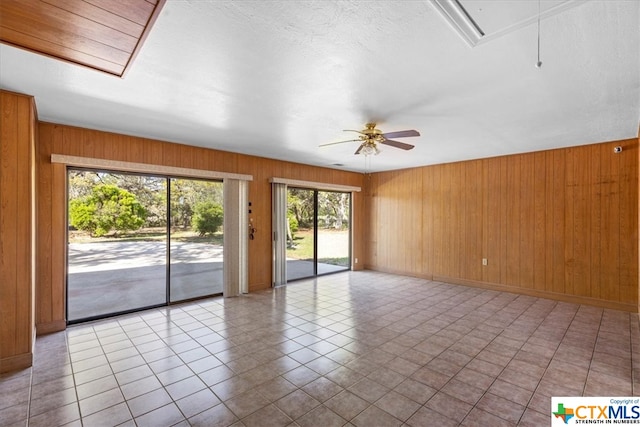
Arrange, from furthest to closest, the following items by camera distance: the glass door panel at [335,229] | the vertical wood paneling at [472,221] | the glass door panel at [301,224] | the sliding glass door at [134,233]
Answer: the glass door panel at [335,229]
the glass door panel at [301,224]
the vertical wood paneling at [472,221]
the sliding glass door at [134,233]

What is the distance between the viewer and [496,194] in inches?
224

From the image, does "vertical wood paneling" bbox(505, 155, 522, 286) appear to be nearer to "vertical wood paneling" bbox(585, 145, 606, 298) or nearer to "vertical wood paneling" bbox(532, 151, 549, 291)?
"vertical wood paneling" bbox(532, 151, 549, 291)

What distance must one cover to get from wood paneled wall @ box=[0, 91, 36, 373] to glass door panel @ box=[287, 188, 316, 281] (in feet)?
14.1

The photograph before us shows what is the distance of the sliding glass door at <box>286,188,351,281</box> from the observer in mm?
6879

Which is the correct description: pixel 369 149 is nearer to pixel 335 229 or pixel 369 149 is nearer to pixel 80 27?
pixel 80 27

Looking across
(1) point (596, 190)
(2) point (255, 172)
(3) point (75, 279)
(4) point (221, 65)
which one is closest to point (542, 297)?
(1) point (596, 190)

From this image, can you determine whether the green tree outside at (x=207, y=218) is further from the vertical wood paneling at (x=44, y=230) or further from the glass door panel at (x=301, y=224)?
the vertical wood paneling at (x=44, y=230)

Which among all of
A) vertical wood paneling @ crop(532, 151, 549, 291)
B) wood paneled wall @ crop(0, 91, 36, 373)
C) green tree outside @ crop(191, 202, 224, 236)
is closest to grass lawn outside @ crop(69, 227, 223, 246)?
green tree outside @ crop(191, 202, 224, 236)

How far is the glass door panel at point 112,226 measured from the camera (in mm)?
4246

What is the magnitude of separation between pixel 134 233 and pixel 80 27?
4.17 meters

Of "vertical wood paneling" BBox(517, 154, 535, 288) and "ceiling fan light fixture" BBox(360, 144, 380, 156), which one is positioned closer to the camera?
"ceiling fan light fixture" BBox(360, 144, 380, 156)

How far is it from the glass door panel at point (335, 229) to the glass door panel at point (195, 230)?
2580mm

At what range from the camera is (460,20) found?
1.70m

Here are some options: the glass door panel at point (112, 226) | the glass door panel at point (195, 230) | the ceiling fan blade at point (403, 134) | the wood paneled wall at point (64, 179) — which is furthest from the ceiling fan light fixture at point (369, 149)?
the glass door panel at point (112, 226)
